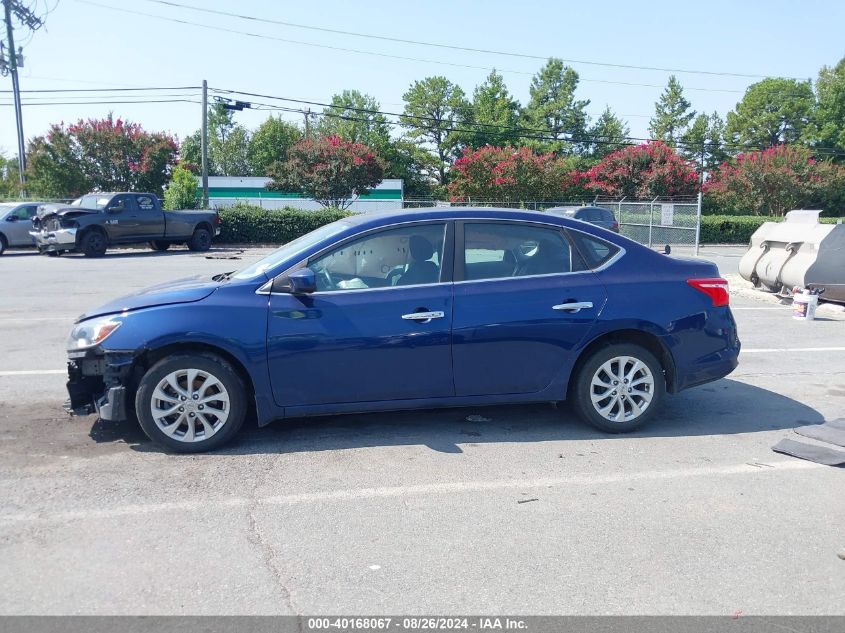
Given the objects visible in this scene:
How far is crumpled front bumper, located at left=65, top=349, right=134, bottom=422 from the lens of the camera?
4961mm

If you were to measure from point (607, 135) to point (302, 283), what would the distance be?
66.1 meters

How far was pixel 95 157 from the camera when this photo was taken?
3872cm

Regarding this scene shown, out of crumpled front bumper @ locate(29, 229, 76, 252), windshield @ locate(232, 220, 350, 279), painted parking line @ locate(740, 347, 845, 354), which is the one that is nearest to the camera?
windshield @ locate(232, 220, 350, 279)

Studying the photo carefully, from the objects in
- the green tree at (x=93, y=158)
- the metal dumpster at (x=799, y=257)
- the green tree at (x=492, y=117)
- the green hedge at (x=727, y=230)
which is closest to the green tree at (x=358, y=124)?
the green tree at (x=492, y=117)

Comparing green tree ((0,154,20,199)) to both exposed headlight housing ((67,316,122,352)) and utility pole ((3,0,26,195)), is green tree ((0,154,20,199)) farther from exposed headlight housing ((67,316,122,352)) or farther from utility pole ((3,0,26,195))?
exposed headlight housing ((67,316,122,352))

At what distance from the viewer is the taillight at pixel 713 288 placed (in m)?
5.66

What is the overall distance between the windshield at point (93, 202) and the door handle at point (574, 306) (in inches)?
791

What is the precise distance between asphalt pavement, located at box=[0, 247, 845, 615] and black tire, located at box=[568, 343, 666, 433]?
0.14m

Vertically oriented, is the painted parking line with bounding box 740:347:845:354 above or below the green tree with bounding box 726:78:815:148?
below

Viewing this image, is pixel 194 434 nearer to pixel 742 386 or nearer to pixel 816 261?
pixel 742 386

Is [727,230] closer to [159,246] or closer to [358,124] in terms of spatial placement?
[159,246]

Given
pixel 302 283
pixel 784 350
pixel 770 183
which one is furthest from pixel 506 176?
pixel 302 283

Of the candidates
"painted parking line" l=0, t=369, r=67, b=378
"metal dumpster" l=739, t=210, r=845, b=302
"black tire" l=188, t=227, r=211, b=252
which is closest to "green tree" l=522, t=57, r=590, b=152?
"black tire" l=188, t=227, r=211, b=252

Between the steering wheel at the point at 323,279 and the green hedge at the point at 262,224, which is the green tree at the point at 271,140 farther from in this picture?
the steering wheel at the point at 323,279
